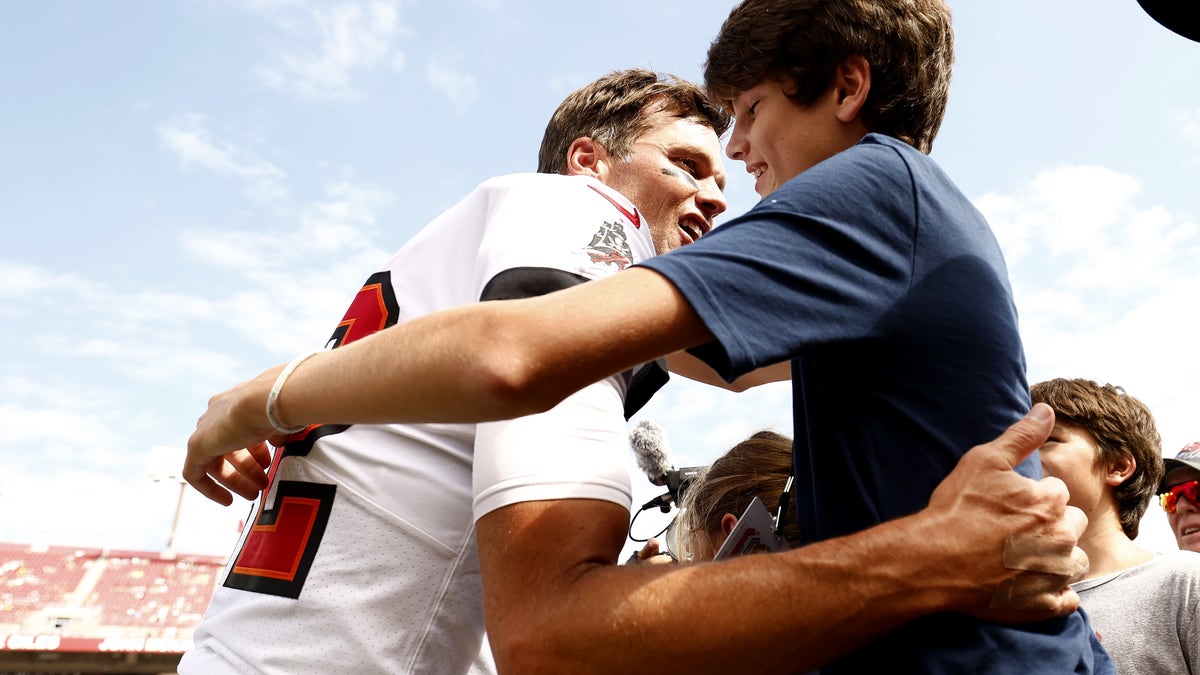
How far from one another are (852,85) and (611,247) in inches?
29.1

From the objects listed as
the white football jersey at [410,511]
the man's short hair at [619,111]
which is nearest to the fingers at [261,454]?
the white football jersey at [410,511]

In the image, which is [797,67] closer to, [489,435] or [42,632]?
[489,435]

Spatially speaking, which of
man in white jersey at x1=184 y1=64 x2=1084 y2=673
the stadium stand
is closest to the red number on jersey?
man in white jersey at x1=184 y1=64 x2=1084 y2=673

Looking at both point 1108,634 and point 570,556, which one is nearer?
point 570,556

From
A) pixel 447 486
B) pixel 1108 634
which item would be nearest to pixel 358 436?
pixel 447 486

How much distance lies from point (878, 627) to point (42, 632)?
26.9 meters

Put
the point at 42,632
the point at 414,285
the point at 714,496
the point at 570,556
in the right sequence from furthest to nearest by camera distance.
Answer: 1. the point at 42,632
2. the point at 714,496
3. the point at 414,285
4. the point at 570,556

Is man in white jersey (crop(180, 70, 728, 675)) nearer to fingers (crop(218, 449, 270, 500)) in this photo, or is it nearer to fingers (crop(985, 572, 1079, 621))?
fingers (crop(218, 449, 270, 500))

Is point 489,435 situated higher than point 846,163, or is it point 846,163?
point 846,163

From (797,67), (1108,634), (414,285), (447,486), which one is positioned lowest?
(1108,634)

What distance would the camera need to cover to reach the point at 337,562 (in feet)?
4.93

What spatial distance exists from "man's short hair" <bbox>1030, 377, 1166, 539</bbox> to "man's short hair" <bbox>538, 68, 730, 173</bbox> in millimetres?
1797

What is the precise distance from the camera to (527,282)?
142 cm

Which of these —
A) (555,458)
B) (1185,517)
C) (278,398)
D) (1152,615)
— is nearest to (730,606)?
(555,458)
